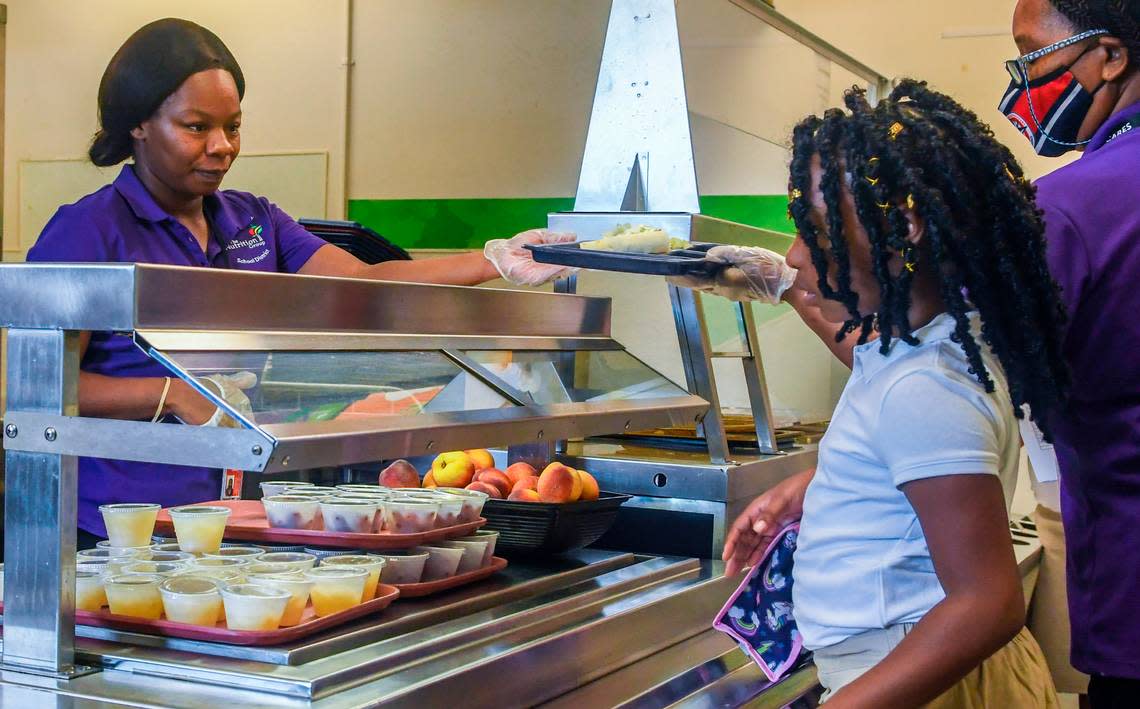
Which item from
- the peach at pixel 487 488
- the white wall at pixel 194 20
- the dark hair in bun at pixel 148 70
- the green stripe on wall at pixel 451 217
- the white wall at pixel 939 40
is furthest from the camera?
the white wall at pixel 194 20

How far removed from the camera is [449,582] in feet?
6.01

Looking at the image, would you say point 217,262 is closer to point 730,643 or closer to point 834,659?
point 730,643

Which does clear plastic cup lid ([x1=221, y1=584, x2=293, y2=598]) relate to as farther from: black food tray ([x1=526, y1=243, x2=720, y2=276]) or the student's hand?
black food tray ([x1=526, y1=243, x2=720, y2=276])

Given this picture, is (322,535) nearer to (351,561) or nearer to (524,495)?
(351,561)

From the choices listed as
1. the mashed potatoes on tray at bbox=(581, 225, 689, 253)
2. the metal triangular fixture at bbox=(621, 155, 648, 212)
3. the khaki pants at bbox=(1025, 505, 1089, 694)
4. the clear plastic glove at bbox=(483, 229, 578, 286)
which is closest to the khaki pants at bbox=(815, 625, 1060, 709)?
the mashed potatoes on tray at bbox=(581, 225, 689, 253)

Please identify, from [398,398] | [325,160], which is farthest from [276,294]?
[325,160]

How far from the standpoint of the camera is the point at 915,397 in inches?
51.5

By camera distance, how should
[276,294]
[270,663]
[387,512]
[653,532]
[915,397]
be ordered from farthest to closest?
[653,532]
[387,512]
[276,294]
[270,663]
[915,397]

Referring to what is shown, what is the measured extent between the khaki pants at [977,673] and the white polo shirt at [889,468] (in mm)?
18

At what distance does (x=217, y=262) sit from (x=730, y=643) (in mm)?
1360

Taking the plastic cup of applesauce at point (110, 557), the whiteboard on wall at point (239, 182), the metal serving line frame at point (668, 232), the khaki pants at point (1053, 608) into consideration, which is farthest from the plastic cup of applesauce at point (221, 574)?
the whiteboard on wall at point (239, 182)

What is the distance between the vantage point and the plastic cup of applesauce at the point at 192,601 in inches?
59.4

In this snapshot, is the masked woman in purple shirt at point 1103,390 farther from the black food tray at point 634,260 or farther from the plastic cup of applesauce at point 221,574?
the plastic cup of applesauce at point 221,574

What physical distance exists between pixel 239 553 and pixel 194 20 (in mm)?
5878
